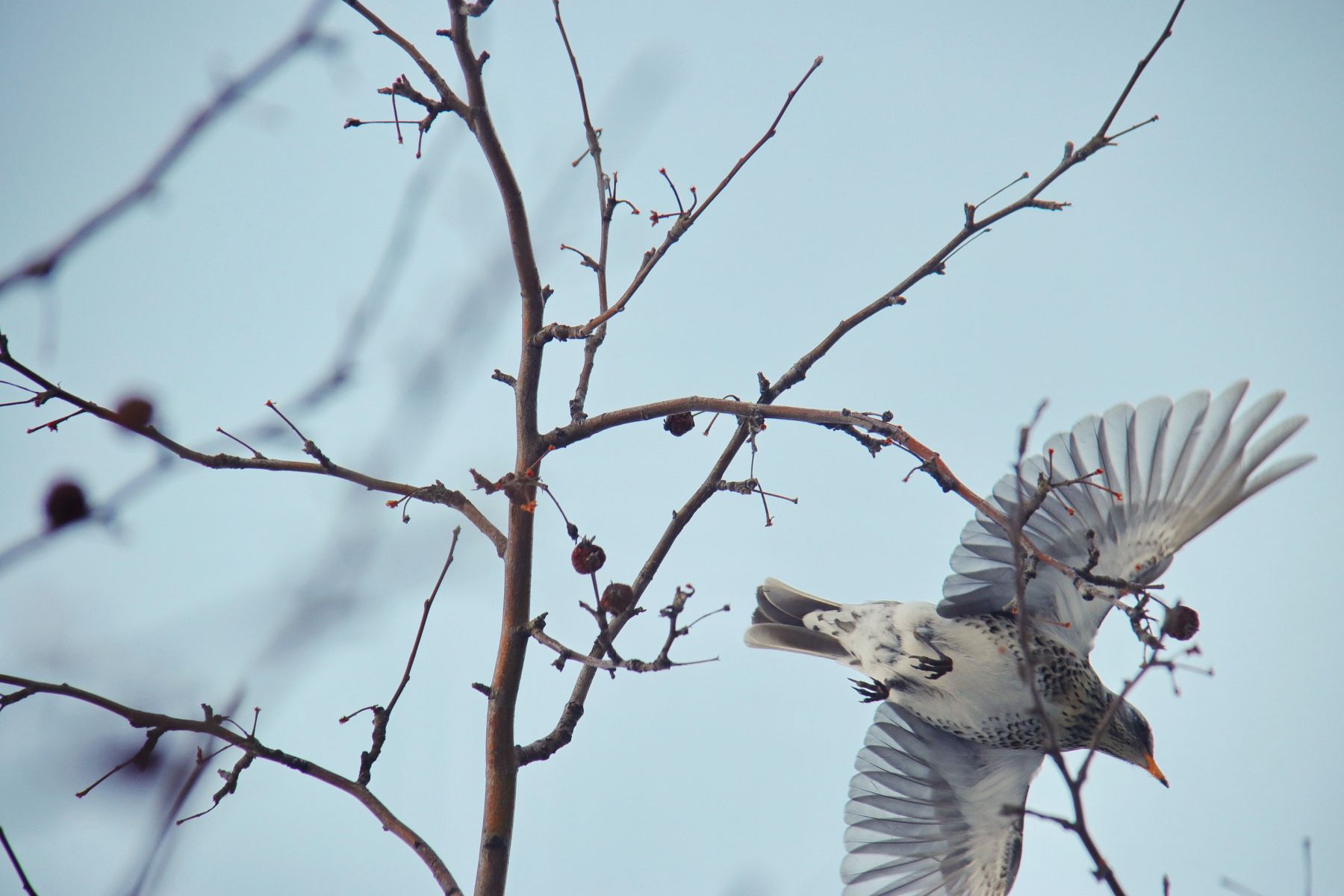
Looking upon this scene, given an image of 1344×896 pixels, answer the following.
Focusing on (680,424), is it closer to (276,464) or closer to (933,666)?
(276,464)

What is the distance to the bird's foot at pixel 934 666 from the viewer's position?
357 cm

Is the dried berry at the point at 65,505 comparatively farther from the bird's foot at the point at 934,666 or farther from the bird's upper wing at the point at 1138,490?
the bird's foot at the point at 934,666

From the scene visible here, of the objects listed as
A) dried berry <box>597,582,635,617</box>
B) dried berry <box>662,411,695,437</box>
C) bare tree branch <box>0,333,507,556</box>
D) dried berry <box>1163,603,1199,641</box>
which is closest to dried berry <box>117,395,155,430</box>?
bare tree branch <box>0,333,507,556</box>

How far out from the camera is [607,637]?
5.02 feet

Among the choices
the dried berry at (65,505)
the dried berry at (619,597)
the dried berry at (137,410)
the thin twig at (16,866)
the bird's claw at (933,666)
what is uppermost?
the bird's claw at (933,666)

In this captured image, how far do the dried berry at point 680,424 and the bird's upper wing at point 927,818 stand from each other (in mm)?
2122

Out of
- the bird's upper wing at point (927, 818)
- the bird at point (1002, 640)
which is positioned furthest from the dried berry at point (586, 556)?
the bird's upper wing at point (927, 818)

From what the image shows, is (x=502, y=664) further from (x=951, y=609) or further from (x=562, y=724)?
(x=951, y=609)

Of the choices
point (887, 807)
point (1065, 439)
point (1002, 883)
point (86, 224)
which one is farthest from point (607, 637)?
point (1002, 883)

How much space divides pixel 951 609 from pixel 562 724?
6.37 ft

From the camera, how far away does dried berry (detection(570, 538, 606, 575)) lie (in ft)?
6.12

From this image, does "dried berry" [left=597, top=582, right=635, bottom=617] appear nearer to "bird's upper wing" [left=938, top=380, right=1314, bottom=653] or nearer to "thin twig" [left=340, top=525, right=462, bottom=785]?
"thin twig" [left=340, top=525, right=462, bottom=785]

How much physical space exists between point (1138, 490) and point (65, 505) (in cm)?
317

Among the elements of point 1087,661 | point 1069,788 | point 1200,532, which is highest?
point 1200,532
